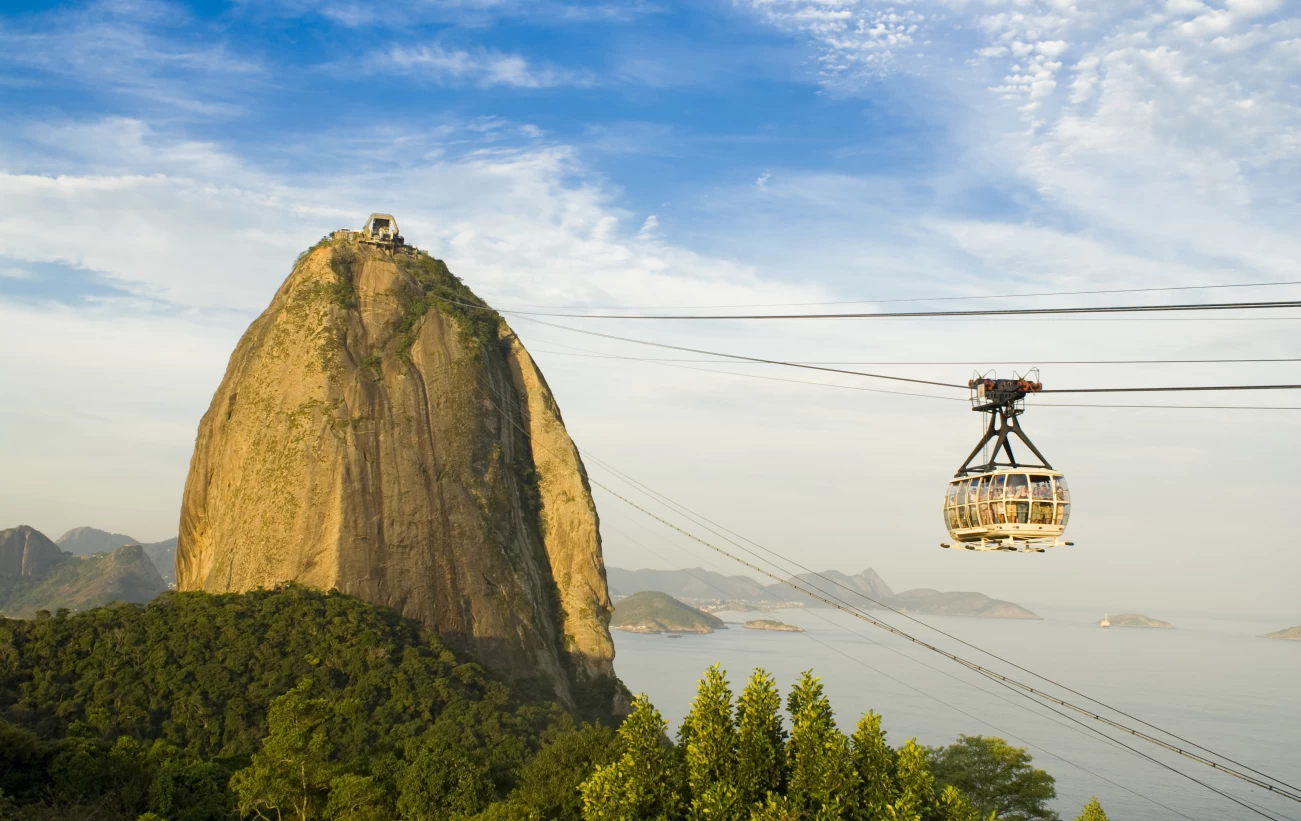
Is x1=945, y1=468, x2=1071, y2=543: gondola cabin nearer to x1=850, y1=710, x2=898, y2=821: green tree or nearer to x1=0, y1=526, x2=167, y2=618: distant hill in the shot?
x1=850, y1=710, x2=898, y2=821: green tree

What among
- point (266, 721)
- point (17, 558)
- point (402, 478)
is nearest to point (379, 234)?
point (402, 478)

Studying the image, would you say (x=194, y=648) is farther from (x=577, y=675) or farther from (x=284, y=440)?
(x=577, y=675)

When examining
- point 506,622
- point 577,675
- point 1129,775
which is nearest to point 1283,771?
point 1129,775

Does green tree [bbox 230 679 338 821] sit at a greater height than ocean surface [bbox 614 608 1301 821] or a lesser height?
greater

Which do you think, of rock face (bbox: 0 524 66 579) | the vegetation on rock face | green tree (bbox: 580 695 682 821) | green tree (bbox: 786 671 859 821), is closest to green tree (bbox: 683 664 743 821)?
green tree (bbox: 580 695 682 821)

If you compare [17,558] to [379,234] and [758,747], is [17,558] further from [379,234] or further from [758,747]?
[758,747]

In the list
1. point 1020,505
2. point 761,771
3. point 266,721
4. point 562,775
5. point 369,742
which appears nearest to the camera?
point 1020,505
